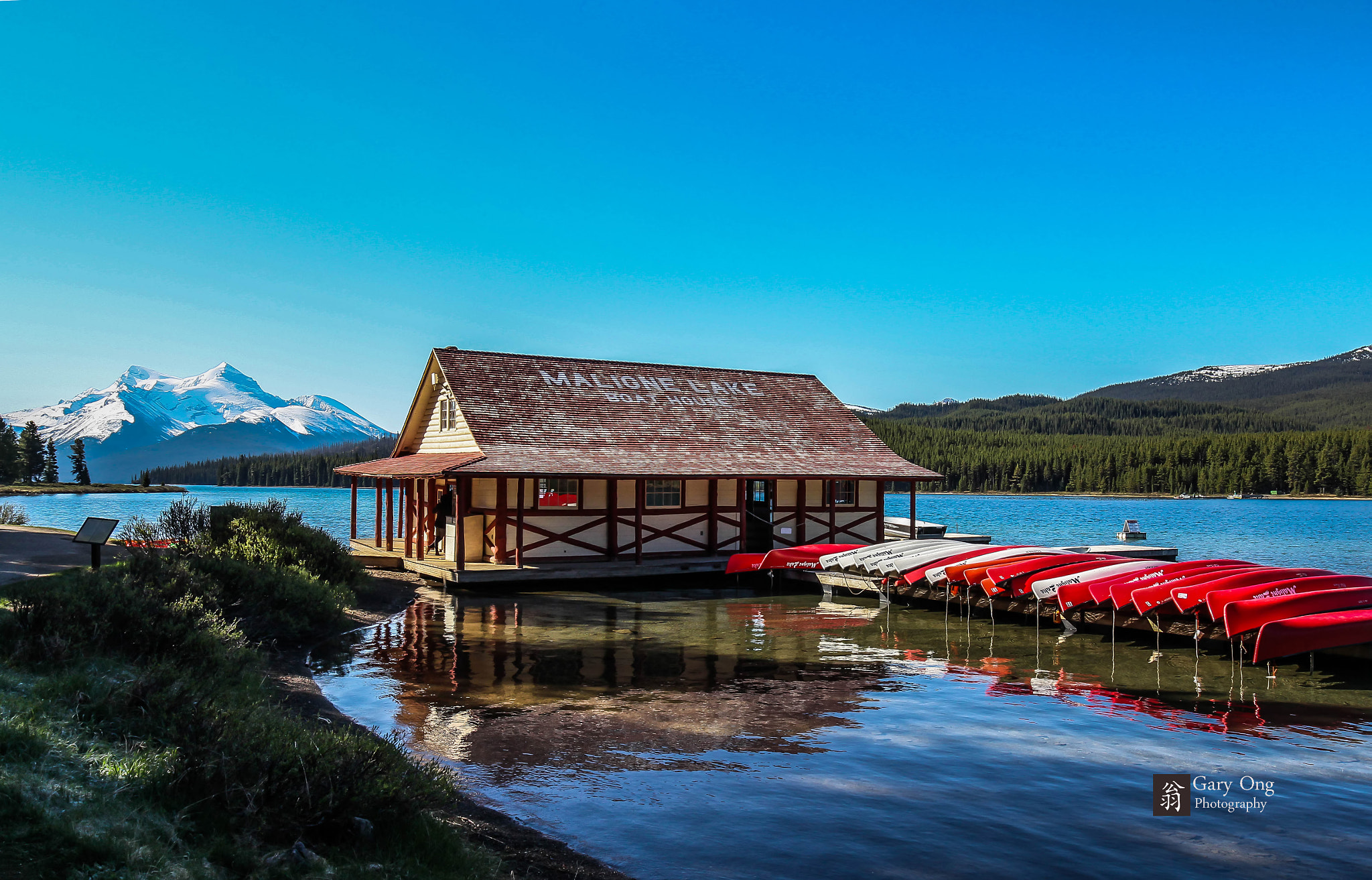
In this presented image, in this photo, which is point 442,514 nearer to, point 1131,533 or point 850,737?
point 850,737

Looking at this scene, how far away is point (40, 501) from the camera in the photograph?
78125 mm

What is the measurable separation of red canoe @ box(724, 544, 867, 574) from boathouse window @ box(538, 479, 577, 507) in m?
4.60

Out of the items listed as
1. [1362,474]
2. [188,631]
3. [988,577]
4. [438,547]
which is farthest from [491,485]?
[1362,474]

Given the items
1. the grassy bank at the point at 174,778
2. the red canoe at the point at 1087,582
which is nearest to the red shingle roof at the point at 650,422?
the red canoe at the point at 1087,582

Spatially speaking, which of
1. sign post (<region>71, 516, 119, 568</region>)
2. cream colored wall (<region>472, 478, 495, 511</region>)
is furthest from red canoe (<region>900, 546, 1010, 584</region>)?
sign post (<region>71, 516, 119, 568</region>)

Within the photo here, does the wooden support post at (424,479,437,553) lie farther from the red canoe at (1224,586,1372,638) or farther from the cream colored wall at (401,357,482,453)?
the red canoe at (1224,586,1372,638)

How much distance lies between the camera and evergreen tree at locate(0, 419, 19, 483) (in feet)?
275

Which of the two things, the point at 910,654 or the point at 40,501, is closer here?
the point at 910,654

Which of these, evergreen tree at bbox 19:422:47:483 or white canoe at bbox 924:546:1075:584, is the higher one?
evergreen tree at bbox 19:422:47:483

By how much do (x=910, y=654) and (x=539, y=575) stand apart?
10638 millimetres

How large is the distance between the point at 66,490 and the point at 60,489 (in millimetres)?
766

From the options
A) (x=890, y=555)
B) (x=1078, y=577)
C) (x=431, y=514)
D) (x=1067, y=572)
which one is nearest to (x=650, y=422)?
(x=431, y=514)

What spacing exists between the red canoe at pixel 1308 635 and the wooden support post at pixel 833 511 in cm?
1428

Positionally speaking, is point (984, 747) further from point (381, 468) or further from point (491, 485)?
point (381, 468)
